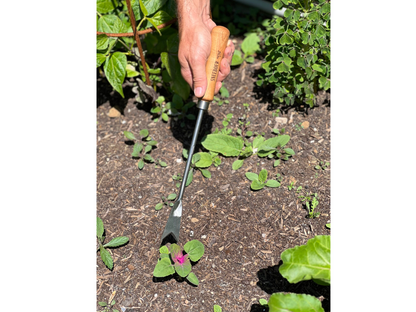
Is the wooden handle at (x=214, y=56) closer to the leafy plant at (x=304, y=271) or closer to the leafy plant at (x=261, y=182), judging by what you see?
the leafy plant at (x=261, y=182)

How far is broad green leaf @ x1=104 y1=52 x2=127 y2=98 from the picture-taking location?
2219 millimetres

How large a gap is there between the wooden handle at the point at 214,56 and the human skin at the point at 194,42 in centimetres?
2

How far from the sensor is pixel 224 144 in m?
2.33

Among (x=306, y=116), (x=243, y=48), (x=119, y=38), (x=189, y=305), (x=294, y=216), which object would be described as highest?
(x=119, y=38)

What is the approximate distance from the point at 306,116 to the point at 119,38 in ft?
4.11

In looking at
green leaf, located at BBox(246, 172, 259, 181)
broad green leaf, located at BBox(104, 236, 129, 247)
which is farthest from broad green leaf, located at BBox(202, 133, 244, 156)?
broad green leaf, located at BBox(104, 236, 129, 247)

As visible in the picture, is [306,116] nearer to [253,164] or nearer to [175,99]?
[253,164]

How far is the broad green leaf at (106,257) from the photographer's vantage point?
6.36 ft

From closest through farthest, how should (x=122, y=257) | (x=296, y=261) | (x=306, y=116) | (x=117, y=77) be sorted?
1. (x=296, y=261)
2. (x=122, y=257)
3. (x=117, y=77)
4. (x=306, y=116)

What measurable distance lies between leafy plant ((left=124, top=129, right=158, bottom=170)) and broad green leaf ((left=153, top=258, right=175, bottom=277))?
0.64m

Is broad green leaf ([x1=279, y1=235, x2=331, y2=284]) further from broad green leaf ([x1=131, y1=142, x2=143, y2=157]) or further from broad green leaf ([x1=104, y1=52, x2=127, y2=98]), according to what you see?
broad green leaf ([x1=104, y1=52, x2=127, y2=98])

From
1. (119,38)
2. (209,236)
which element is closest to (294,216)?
(209,236)

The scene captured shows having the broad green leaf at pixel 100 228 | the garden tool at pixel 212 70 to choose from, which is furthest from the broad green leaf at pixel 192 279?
the broad green leaf at pixel 100 228

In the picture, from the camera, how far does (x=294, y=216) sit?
2078mm
